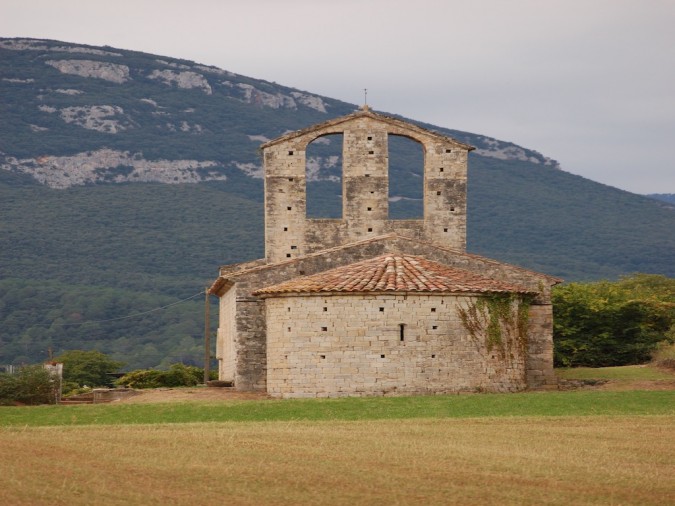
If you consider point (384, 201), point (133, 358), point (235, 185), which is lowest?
point (133, 358)

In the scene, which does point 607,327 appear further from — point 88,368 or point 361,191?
point 88,368

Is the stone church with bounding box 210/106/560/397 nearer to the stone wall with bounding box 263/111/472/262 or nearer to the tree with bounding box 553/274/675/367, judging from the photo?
the stone wall with bounding box 263/111/472/262

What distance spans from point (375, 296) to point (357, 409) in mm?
4089

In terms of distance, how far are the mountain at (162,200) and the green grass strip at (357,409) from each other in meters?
59.2

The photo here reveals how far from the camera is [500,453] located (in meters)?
21.6

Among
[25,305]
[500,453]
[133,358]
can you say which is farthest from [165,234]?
[500,453]

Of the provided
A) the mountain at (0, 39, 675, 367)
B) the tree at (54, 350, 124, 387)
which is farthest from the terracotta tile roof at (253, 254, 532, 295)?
the mountain at (0, 39, 675, 367)

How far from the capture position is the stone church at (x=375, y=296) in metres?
33.2

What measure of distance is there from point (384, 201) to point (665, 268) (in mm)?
102273

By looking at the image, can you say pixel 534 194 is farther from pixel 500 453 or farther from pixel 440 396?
pixel 500 453

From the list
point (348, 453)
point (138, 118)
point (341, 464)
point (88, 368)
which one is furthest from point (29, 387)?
point (138, 118)

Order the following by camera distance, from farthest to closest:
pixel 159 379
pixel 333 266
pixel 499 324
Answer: pixel 159 379, pixel 333 266, pixel 499 324

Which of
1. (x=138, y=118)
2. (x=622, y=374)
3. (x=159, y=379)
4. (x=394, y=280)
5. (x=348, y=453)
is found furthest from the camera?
(x=138, y=118)

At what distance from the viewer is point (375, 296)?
33031mm
